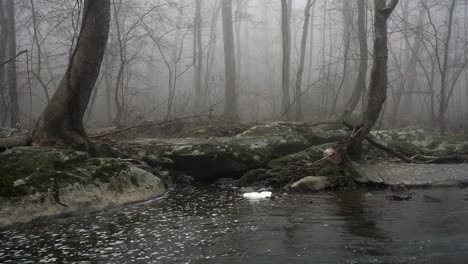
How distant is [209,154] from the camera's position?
950cm

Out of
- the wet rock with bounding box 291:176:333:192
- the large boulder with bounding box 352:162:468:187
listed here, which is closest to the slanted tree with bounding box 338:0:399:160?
the large boulder with bounding box 352:162:468:187

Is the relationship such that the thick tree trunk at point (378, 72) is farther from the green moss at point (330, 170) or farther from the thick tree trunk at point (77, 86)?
the thick tree trunk at point (77, 86)

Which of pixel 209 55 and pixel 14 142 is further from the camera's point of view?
pixel 209 55

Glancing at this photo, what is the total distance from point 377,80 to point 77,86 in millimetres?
6412

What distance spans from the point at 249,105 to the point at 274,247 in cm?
1780

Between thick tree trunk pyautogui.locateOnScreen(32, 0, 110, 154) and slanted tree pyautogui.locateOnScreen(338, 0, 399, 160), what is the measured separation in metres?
5.63

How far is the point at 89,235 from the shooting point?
5.11 m

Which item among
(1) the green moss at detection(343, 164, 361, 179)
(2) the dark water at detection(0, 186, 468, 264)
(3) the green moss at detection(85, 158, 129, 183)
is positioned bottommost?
(2) the dark water at detection(0, 186, 468, 264)

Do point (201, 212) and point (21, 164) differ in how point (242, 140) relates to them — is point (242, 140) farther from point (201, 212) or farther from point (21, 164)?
point (21, 164)

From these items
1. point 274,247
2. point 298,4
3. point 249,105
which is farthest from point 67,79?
point 298,4

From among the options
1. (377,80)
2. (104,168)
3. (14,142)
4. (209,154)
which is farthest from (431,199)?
(14,142)

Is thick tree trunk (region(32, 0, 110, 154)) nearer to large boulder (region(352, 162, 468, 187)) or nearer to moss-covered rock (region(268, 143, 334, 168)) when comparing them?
moss-covered rock (region(268, 143, 334, 168))

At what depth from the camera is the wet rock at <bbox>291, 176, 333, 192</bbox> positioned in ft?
27.0

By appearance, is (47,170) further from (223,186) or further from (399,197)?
(399,197)
